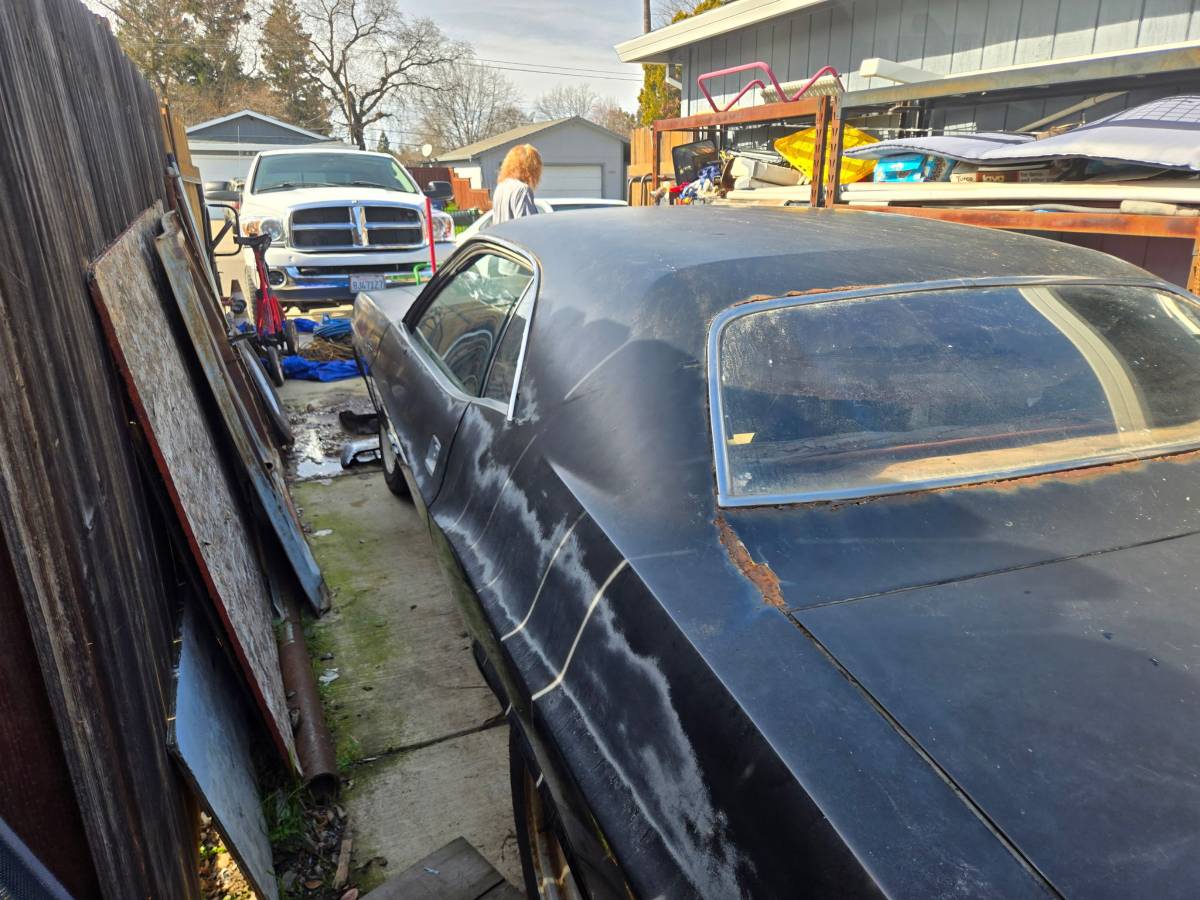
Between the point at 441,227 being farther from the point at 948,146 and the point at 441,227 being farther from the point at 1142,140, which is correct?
the point at 1142,140

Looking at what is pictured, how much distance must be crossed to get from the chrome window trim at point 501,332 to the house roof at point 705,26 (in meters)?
7.35

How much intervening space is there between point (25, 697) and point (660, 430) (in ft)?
4.01

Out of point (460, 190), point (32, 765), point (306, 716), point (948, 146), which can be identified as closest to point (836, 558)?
point (32, 765)

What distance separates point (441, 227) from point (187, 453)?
7779 millimetres

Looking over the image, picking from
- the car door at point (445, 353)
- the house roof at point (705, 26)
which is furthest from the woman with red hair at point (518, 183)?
the house roof at point (705, 26)

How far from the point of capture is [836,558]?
4.84 ft

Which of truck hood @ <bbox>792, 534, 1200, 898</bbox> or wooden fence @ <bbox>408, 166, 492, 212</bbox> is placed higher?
wooden fence @ <bbox>408, 166, 492, 212</bbox>

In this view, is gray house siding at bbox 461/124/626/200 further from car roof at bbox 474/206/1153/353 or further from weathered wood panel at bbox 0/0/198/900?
weathered wood panel at bbox 0/0/198/900

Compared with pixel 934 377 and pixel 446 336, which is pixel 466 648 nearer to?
pixel 446 336

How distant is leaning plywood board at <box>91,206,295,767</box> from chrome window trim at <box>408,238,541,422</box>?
0.85 metres

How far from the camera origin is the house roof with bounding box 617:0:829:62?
9086mm

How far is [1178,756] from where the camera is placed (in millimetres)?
1077

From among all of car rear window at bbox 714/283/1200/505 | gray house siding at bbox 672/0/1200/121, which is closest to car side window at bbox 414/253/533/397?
car rear window at bbox 714/283/1200/505

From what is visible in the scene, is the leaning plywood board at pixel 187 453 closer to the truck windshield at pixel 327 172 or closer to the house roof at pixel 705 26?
the truck windshield at pixel 327 172
